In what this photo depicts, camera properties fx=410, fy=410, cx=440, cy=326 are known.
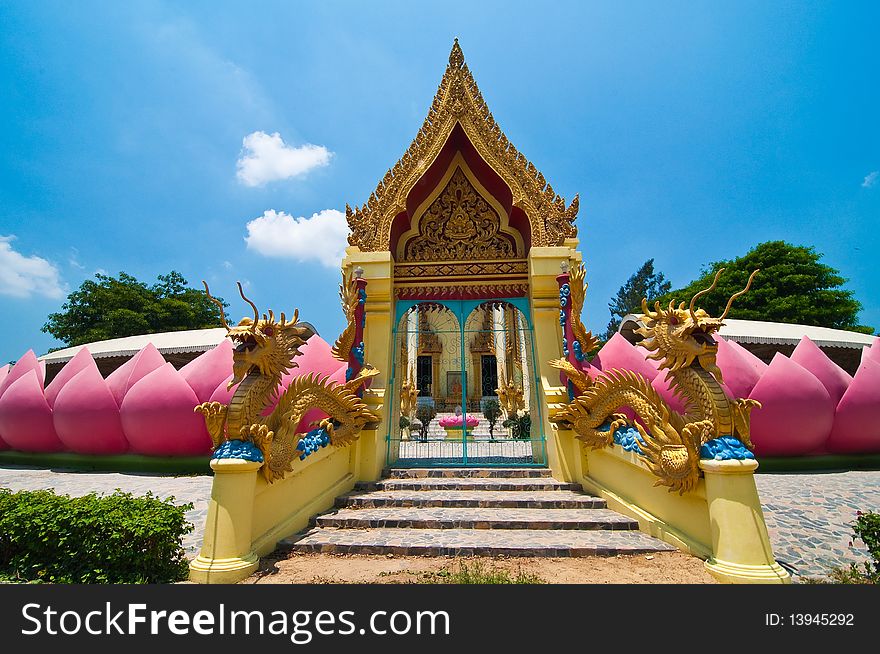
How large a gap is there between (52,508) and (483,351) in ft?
67.7

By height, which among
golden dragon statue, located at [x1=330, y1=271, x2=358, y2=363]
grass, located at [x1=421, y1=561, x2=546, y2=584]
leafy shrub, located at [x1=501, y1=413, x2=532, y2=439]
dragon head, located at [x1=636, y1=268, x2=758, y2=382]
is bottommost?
grass, located at [x1=421, y1=561, x2=546, y2=584]

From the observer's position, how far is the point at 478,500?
5.29 meters

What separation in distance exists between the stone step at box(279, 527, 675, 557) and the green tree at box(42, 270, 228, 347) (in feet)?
92.3

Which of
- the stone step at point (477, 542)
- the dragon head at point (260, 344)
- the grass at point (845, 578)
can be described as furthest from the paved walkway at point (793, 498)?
the dragon head at point (260, 344)

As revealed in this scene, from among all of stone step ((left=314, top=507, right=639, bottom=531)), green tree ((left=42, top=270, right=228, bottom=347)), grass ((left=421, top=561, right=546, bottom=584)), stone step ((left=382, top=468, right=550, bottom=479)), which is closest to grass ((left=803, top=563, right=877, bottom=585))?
stone step ((left=314, top=507, right=639, bottom=531))

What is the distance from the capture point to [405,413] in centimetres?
1247

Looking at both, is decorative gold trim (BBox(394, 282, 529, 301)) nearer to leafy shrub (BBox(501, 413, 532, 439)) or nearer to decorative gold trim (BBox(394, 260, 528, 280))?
decorative gold trim (BBox(394, 260, 528, 280))

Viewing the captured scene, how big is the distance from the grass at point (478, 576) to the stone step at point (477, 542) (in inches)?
13.1

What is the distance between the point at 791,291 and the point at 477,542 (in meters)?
26.0

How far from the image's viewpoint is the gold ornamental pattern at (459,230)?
287 inches

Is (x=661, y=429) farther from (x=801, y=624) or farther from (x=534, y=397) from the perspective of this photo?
(x=534, y=397)

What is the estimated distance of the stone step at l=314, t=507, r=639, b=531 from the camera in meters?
4.71

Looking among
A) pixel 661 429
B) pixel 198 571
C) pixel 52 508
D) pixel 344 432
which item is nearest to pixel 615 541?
pixel 661 429

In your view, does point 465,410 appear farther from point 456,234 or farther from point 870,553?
point 870,553
